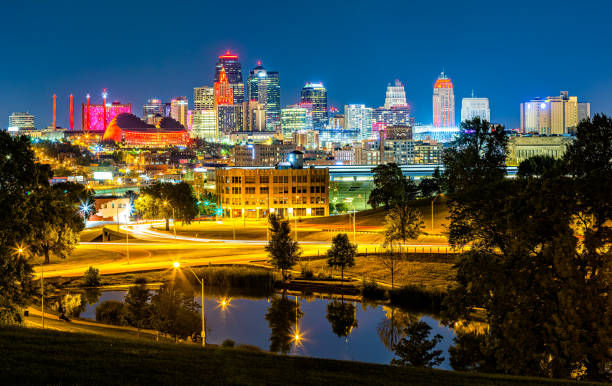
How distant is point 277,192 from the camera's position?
138 m

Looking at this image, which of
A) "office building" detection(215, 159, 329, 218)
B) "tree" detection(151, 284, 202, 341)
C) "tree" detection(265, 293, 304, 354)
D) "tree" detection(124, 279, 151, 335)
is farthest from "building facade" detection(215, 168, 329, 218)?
"tree" detection(265, 293, 304, 354)

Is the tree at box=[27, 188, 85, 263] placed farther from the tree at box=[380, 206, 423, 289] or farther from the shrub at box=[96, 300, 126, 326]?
the tree at box=[380, 206, 423, 289]

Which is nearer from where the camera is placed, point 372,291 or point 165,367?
point 165,367

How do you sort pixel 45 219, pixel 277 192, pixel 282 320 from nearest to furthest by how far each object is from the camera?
pixel 45 219 → pixel 282 320 → pixel 277 192

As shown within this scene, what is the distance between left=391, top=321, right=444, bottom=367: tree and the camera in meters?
40.8

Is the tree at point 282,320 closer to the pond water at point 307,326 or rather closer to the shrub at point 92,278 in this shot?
the pond water at point 307,326

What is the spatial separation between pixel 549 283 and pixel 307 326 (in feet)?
76.6

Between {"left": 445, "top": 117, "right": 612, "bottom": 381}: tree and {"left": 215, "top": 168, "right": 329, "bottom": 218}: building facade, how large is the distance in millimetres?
101051

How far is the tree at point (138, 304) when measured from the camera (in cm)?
5128

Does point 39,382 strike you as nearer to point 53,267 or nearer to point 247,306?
point 247,306

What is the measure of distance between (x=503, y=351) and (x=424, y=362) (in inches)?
433

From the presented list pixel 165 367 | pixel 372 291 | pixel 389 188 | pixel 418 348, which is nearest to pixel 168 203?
pixel 389 188

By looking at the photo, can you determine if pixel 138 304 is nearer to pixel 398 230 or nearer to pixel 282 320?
pixel 282 320

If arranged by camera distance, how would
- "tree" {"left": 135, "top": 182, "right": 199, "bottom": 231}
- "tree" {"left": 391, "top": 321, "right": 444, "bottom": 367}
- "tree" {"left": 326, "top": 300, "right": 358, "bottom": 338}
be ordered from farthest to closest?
"tree" {"left": 135, "top": 182, "right": 199, "bottom": 231}, "tree" {"left": 326, "top": 300, "right": 358, "bottom": 338}, "tree" {"left": 391, "top": 321, "right": 444, "bottom": 367}
